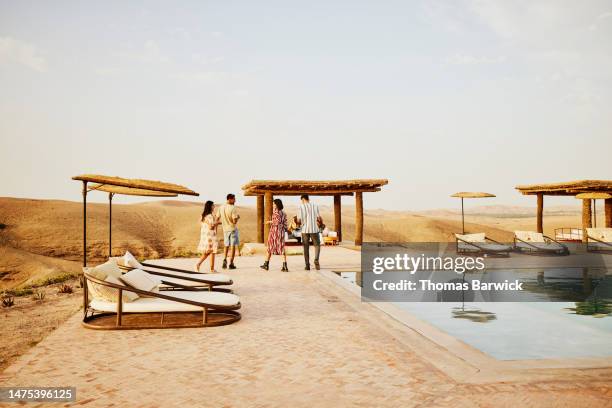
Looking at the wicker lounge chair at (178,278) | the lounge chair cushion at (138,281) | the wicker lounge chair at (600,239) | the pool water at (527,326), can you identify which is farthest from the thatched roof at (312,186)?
the lounge chair cushion at (138,281)

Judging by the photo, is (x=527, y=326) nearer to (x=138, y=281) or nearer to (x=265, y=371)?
(x=265, y=371)

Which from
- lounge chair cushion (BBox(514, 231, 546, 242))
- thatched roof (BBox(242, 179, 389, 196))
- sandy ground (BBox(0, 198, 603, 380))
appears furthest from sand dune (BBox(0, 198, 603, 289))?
lounge chair cushion (BBox(514, 231, 546, 242))

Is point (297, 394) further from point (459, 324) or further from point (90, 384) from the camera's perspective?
point (459, 324)

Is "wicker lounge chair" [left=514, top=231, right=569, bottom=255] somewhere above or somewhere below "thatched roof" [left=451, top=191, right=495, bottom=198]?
below

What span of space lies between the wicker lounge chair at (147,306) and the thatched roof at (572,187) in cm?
1763

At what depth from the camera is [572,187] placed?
777 inches

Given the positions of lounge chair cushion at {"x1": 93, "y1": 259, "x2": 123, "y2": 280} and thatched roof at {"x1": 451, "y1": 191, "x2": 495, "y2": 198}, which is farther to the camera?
thatched roof at {"x1": 451, "y1": 191, "x2": 495, "y2": 198}

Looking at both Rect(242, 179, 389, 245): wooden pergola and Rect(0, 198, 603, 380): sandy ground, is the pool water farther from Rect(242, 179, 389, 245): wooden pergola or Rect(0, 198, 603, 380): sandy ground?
Rect(0, 198, 603, 380): sandy ground

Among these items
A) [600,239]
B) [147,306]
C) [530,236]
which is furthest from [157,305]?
[600,239]

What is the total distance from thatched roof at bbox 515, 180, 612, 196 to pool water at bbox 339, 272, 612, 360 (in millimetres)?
11951

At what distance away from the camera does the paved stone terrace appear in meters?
3.50

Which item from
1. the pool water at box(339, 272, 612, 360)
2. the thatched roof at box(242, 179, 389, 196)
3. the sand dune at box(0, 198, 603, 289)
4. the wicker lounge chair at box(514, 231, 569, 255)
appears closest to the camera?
the pool water at box(339, 272, 612, 360)

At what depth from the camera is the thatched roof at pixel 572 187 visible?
18.7 meters

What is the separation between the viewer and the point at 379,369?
13.8 feet
